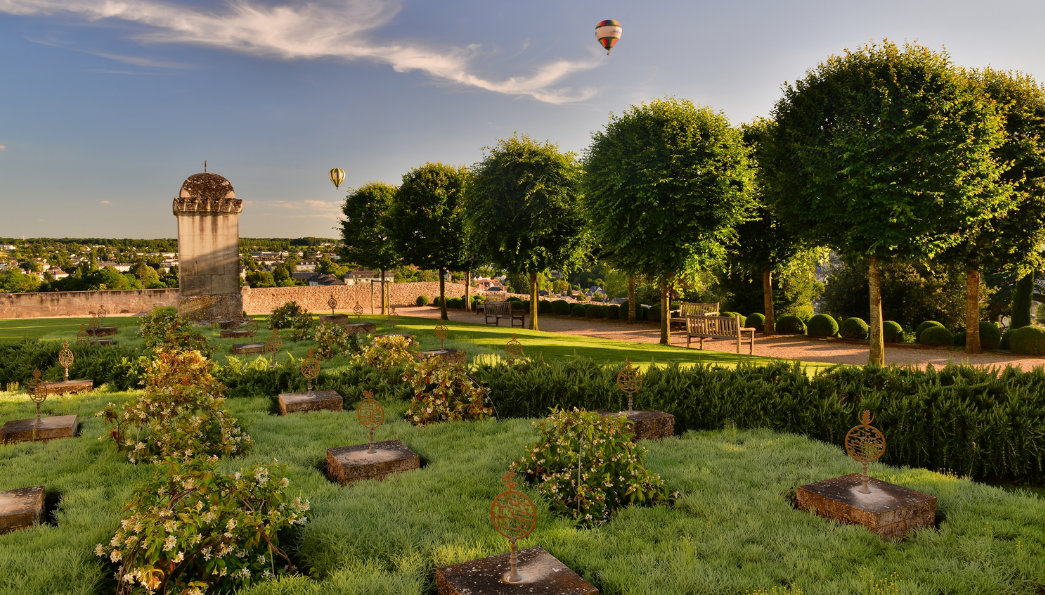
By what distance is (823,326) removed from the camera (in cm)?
2102

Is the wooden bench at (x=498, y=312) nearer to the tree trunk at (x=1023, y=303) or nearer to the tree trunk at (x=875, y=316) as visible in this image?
the tree trunk at (x=875, y=316)

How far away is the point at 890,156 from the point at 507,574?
13.0 meters

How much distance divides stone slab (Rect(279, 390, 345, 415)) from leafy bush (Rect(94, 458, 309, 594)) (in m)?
4.00

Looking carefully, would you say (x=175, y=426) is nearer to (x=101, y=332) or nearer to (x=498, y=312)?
(x=101, y=332)

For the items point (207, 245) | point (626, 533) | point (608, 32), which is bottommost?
point (626, 533)

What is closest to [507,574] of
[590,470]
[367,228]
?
[590,470]

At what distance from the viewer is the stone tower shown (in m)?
16.5

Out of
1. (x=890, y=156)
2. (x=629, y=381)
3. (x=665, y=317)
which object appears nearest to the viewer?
(x=629, y=381)

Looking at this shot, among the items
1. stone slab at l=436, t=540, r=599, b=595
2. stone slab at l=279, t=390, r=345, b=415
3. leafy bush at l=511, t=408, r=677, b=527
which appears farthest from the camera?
stone slab at l=279, t=390, r=345, b=415

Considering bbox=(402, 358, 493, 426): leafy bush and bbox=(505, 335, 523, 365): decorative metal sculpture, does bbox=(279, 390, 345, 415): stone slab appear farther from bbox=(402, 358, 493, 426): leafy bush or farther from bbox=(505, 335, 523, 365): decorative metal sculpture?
bbox=(505, 335, 523, 365): decorative metal sculpture

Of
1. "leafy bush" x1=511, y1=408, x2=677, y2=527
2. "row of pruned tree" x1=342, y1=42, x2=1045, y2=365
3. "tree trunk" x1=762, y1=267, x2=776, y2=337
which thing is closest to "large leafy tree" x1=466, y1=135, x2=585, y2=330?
"row of pruned tree" x1=342, y1=42, x2=1045, y2=365

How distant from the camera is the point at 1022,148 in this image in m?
15.2

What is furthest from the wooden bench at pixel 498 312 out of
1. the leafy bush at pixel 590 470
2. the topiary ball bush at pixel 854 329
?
the leafy bush at pixel 590 470

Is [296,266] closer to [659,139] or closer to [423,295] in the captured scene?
[423,295]
